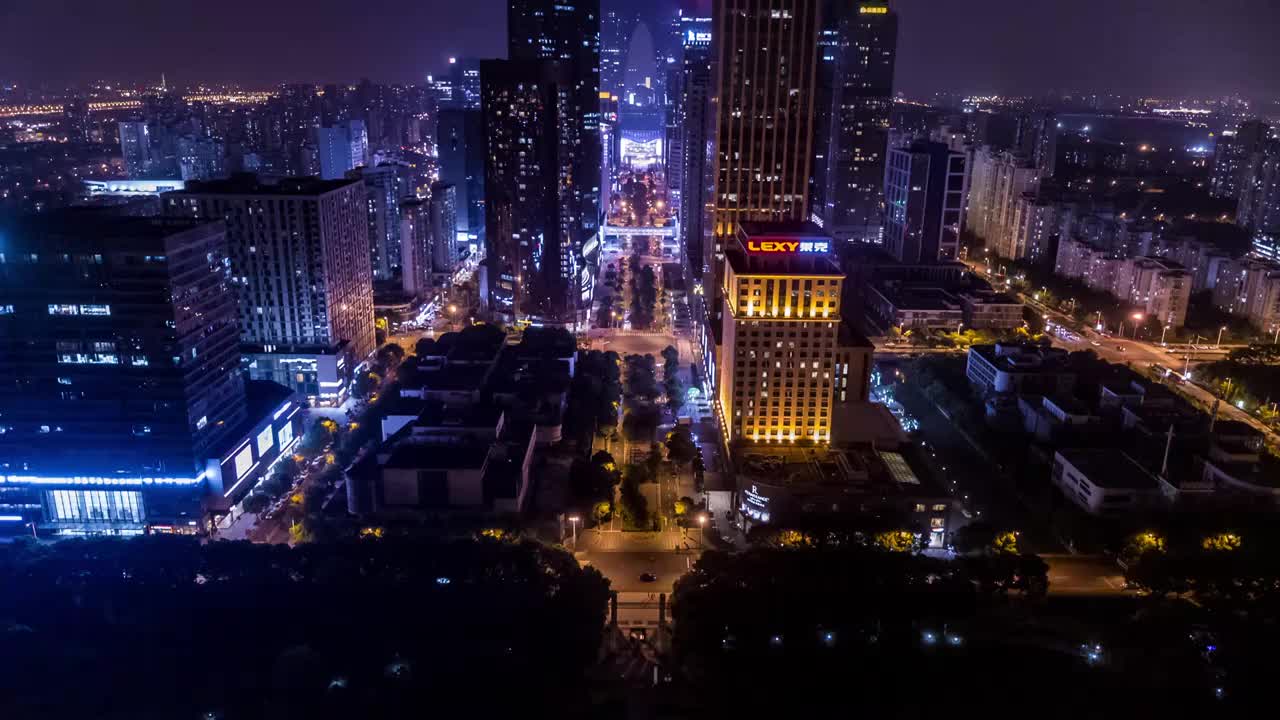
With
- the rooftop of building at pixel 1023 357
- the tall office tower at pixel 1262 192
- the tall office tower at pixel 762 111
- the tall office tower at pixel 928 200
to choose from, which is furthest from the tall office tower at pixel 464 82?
the tall office tower at pixel 1262 192

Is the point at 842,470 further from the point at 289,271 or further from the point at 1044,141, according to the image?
the point at 1044,141

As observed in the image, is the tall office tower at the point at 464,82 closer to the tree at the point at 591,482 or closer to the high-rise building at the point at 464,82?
the high-rise building at the point at 464,82

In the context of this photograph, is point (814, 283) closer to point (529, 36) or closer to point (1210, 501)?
point (1210, 501)

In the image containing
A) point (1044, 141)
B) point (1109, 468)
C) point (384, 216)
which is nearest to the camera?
point (1109, 468)

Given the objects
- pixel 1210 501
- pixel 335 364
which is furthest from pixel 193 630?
pixel 1210 501

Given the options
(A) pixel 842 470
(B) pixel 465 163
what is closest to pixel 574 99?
(B) pixel 465 163

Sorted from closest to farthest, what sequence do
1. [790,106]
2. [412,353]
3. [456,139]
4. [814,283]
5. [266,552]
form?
[266,552] < [814,283] < [790,106] < [412,353] < [456,139]
